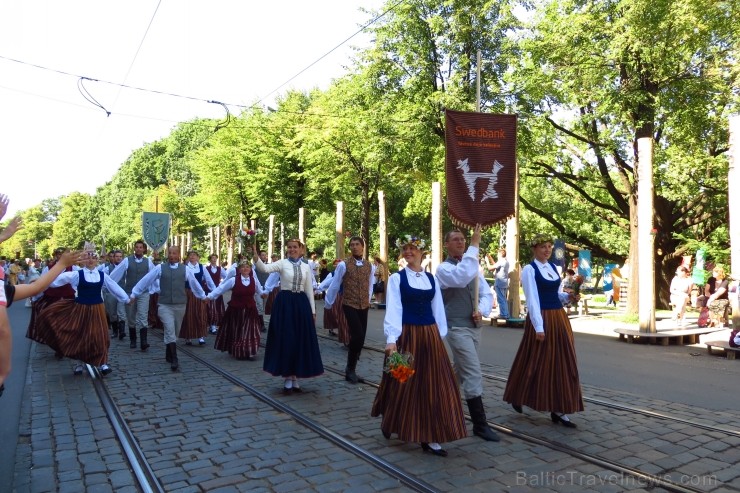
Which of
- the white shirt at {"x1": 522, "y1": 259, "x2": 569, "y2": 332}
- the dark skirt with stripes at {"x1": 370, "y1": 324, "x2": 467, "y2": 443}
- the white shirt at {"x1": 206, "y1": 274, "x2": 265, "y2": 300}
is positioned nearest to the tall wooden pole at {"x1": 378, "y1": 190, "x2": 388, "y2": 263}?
the white shirt at {"x1": 206, "y1": 274, "x2": 265, "y2": 300}

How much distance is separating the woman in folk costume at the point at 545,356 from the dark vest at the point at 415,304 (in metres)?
1.17

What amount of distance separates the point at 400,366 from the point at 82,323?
573cm

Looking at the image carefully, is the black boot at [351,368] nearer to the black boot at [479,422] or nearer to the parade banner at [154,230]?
the black boot at [479,422]

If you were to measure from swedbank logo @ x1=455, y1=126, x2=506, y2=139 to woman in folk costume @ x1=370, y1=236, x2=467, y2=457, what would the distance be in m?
3.00

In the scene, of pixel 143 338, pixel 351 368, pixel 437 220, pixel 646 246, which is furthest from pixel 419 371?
pixel 437 220

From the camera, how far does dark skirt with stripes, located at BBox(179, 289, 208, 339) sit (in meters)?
11.9

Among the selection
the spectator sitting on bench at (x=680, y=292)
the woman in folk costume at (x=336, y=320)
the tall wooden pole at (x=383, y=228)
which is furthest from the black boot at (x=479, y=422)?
the tall wooden pole at (x=383, y=228)

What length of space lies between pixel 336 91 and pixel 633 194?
44.7 feet

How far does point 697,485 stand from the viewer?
14.3 ft

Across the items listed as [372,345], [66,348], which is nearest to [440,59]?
[372,345]

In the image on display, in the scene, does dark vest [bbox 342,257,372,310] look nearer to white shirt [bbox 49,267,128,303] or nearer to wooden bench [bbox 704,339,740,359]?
white shirt [bbox 49,267,128,303]

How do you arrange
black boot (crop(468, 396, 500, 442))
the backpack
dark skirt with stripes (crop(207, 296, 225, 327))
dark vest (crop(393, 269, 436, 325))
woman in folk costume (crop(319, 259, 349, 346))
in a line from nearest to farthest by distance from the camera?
dark vest (crop(393, 269, 436, 325)) → black boot (crop(468, 396, 500, 442)) → woman in folk costume (crop(319, 259, 349, 346)) → dark skirt with stripes (crop(207, 296, 225, 327)) → the backpack

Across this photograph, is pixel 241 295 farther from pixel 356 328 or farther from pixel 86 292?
pixel 356 328

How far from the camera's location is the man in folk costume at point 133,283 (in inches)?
443
